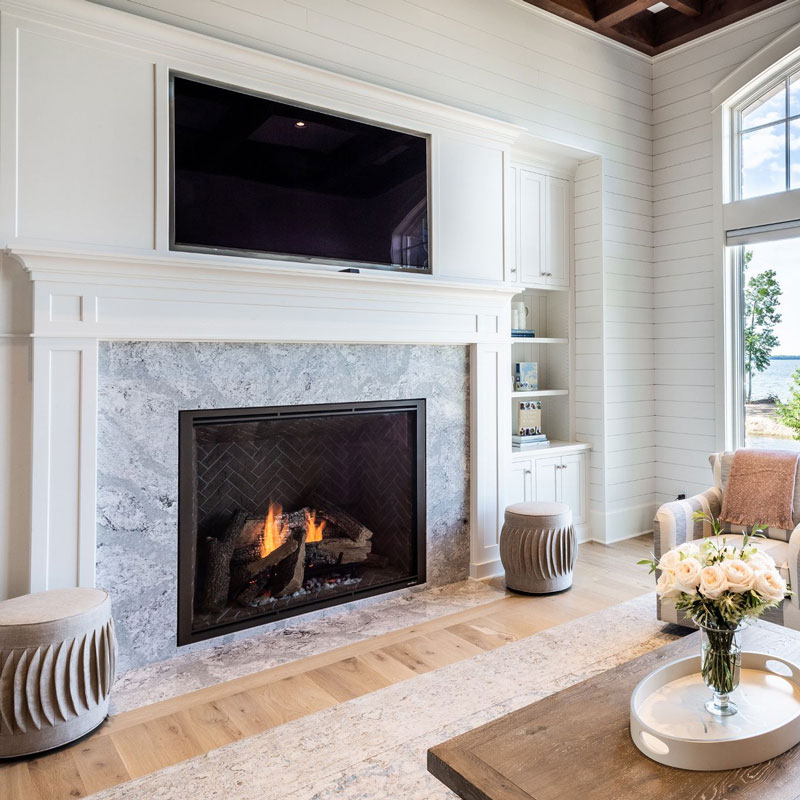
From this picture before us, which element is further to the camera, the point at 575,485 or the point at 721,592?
the point at 575,485

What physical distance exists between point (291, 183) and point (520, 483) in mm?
2254

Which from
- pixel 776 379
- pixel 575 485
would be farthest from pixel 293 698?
pixel 776 379

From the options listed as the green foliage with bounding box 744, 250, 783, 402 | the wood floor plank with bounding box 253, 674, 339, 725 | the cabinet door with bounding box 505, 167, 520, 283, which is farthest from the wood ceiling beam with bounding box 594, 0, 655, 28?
the wood floor plank with bounding box 253, 674, 339, 725

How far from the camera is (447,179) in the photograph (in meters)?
3.45

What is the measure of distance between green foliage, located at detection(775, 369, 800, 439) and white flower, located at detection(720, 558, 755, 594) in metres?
3.08

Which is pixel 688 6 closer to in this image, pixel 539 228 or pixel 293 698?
pixel 539 228

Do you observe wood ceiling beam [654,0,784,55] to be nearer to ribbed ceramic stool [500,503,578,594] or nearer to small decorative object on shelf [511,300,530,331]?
small decorative object on shelf [511,300,530,331]

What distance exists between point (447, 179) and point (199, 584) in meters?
2.38

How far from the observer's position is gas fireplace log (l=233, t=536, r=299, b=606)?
9.70ft

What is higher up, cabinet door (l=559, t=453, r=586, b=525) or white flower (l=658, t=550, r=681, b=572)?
white flower (l=658, t=550, r=681, b=572)

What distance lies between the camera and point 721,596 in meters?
1.41

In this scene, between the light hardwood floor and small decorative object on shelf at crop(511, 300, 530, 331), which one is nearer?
the light hardwood floor

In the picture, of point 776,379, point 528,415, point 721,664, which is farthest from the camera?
point 528,415

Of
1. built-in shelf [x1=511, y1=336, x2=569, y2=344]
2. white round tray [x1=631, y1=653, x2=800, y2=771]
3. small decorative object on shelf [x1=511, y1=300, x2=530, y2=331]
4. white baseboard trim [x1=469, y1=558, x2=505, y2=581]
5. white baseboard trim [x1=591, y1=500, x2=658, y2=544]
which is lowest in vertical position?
white baseboard trim [x1=469, y1=558, x2=505, y2=581]
